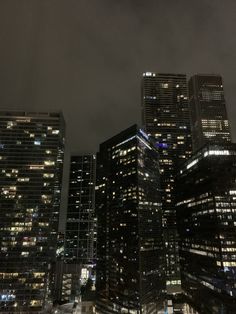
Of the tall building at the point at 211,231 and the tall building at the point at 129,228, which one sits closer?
the tall building at the point at 211,231

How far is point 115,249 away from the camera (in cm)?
12069

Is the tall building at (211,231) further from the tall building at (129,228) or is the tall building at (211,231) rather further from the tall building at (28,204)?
the tall building at (28,204)

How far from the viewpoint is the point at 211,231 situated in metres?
99.1

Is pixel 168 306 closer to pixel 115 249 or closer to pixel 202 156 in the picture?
pixel 115 249

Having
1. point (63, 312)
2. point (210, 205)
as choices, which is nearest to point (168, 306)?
point (63, 312)

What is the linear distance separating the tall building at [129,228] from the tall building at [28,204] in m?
27.4

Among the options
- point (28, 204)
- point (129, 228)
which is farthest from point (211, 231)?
point (28, 204)

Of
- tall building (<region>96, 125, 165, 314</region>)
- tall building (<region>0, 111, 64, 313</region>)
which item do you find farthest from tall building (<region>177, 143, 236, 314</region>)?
tall building (<region>0, 111, 64, 313</region>)

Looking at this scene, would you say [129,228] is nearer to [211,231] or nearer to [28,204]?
[211,231]

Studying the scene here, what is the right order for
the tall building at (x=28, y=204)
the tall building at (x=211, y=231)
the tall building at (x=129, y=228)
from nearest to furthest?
the tall building at (x=211, y=231), the tall building at (x=129, y=228), the tall building at (x=28, y=204)

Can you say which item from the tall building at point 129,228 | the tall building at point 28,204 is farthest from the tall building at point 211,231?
the tall building at point 28,204

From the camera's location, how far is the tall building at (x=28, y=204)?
399 feet

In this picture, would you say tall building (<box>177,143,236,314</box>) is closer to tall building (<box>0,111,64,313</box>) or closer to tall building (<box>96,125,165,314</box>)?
tall building (<box>96,125,165,314</box>)

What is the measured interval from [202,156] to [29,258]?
96.1m
